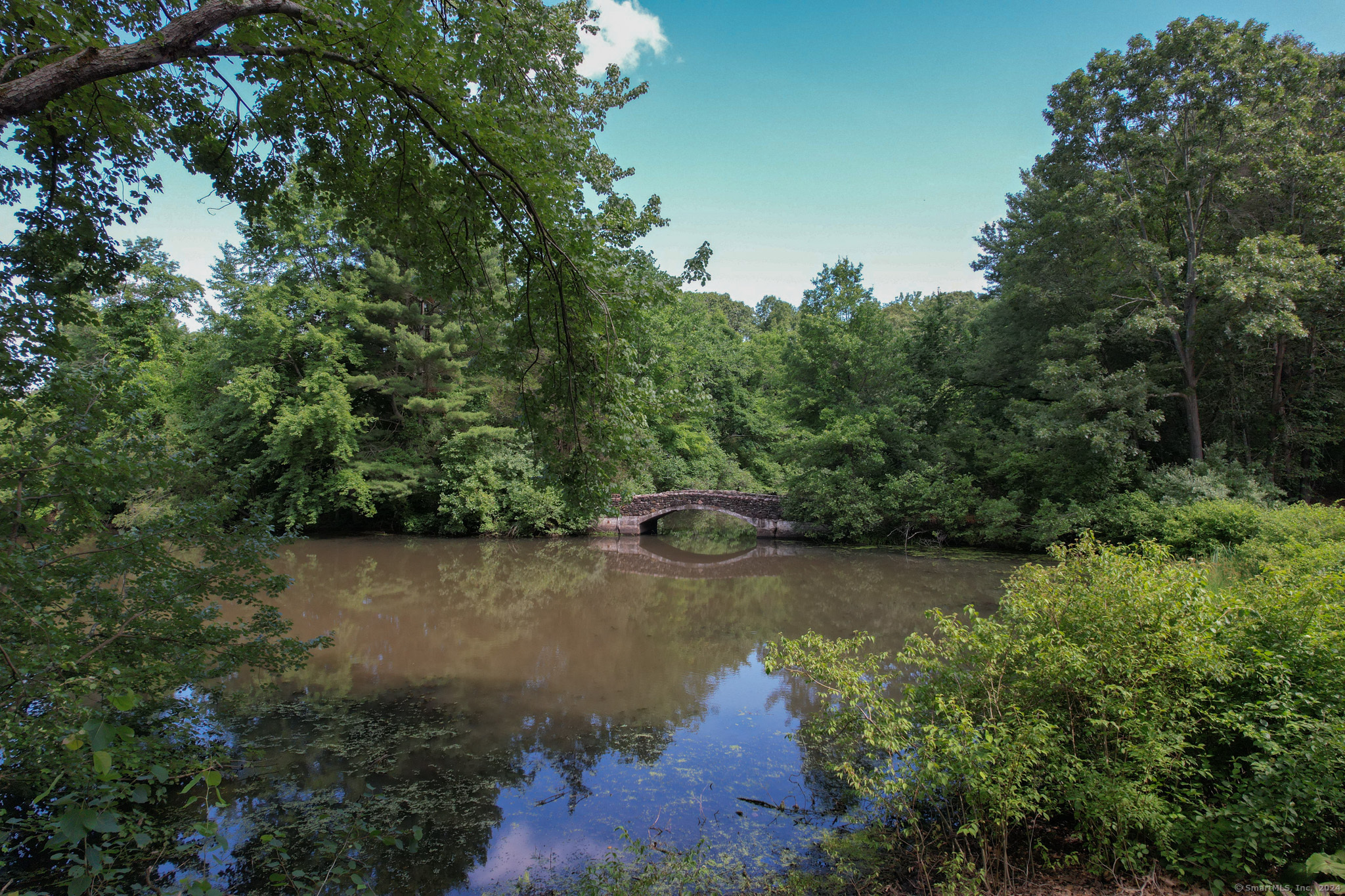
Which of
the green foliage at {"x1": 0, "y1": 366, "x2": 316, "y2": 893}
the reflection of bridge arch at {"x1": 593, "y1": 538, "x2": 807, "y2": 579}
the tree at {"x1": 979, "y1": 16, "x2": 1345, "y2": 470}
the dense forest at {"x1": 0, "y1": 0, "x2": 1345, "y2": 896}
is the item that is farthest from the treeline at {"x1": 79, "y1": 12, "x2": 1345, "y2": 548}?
the green foliage at {"x1": 0, "y1": 366, "x2": 316, "y2": 893}

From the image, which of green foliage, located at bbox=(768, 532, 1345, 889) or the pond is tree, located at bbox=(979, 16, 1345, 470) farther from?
green foliage, located at bbox=(768, 532, 1345, 889)

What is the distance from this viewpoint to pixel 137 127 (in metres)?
4.28

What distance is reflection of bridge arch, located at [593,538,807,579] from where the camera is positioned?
16.4m

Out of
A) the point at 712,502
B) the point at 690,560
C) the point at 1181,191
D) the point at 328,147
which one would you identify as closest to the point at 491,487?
the point at 690,560

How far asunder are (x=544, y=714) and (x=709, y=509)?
15.4m

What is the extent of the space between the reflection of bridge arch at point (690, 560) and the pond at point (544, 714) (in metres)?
1.56

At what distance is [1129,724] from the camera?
3.30m

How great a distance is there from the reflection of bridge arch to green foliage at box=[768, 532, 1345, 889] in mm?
11846

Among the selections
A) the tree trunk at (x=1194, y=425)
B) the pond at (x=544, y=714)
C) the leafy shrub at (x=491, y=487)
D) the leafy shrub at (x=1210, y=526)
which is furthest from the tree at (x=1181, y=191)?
the leafy shrub at (x=491, y=487)

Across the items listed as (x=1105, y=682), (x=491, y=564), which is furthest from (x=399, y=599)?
(x=1105, y=682)

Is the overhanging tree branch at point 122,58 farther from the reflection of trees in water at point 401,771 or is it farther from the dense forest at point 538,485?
the reflection of trees in water at point 401,771

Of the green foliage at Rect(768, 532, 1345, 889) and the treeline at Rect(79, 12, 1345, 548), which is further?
the treeline at Rect(79, 12, 1345, 548)

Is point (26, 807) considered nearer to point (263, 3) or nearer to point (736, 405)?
point (263, 3)

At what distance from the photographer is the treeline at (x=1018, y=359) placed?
1316 centimetres
